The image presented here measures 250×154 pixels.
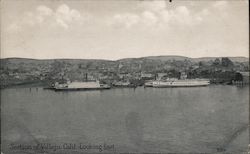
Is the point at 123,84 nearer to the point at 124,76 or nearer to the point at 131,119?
the point at 124,76

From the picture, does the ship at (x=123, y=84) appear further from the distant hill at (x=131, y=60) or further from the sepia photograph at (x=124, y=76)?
the distant hill at (x=131, y=60)

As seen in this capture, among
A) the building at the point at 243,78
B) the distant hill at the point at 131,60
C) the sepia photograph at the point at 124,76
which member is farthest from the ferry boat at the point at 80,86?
the building at the point at 243,78

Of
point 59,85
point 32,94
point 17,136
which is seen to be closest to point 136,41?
point 59,85

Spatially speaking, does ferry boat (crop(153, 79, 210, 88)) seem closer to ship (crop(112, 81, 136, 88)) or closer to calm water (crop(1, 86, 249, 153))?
calm water (crop(1, 86, 249, 153))

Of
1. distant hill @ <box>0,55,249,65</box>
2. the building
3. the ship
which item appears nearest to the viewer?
distant hill @ <box>0,55,249,65</box>

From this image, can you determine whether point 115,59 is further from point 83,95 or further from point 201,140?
point 201,140

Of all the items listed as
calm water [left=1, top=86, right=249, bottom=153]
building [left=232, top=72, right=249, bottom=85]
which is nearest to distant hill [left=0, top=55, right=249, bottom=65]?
building [left=232, top=72, right=249, bottom=85]

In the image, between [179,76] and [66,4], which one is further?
[179,76]
